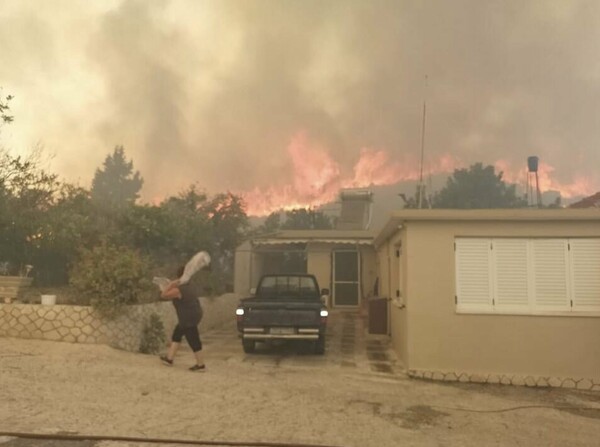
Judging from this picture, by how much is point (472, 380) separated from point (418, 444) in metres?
4.49

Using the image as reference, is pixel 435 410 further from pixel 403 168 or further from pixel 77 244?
pixel 403 168

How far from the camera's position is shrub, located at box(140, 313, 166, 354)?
10.3 meters

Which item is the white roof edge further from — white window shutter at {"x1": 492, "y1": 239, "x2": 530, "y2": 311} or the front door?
white window shutter at {"x1": 492, "y1": 239, "x2": 530, "y2": 311}

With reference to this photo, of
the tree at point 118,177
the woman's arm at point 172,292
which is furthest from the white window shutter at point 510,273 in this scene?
the tree at point 118,177

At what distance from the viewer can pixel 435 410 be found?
686cm

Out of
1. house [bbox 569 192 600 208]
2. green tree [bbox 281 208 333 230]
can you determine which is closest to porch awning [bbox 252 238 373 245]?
house [bbox 569 192 600 208]

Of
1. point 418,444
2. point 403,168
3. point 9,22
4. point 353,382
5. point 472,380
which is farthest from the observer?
point 403,168

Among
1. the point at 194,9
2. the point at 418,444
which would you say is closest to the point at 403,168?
the point at 194,9

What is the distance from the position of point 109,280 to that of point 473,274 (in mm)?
6947

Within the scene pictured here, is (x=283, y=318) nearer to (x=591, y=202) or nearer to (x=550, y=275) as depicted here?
(x=550, y=275)

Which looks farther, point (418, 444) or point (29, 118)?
point (29, 118)

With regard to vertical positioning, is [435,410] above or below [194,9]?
below

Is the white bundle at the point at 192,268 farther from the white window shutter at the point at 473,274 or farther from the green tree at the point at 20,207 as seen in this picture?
the green tree at the point at 20,207

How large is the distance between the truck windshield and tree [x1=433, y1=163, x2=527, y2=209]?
33686 mm
